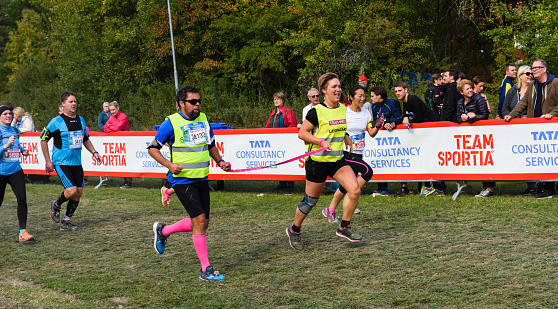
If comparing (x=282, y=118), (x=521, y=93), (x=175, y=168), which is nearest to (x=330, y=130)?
(x=175, y=168)

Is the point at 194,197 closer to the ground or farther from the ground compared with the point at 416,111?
closer to the ground

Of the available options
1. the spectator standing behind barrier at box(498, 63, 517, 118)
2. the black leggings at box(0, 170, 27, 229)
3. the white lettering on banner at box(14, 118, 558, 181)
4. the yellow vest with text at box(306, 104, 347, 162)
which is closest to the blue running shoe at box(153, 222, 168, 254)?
the yellow vest with text at box(306, 104, 347, 162)

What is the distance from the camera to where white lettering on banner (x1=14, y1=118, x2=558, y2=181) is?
10203 millimetres

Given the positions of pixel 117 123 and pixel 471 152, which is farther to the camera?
pixel 117 123

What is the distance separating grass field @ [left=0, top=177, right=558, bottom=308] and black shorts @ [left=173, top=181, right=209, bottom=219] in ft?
2.30

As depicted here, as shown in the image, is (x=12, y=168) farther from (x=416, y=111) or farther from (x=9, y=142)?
(x=416, y=111)

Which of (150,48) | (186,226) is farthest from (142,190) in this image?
(150,48)

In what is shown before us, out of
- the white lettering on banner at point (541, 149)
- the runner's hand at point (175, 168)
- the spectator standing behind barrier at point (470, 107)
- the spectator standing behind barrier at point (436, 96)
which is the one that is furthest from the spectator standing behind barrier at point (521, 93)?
the runner's hand at point (175, 168)

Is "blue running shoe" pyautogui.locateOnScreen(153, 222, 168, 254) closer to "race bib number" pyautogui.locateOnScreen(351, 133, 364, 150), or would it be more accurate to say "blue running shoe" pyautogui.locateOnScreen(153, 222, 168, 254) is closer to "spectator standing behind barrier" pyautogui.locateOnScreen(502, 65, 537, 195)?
"race bib number" pyautogui.locateOnScreen(351, 133, 364, 150)

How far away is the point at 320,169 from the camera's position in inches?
279

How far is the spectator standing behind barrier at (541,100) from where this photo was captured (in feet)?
33.4

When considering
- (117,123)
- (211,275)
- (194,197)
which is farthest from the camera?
(117,123)

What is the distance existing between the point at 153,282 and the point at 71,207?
421cm

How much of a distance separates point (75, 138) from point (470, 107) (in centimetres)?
694
